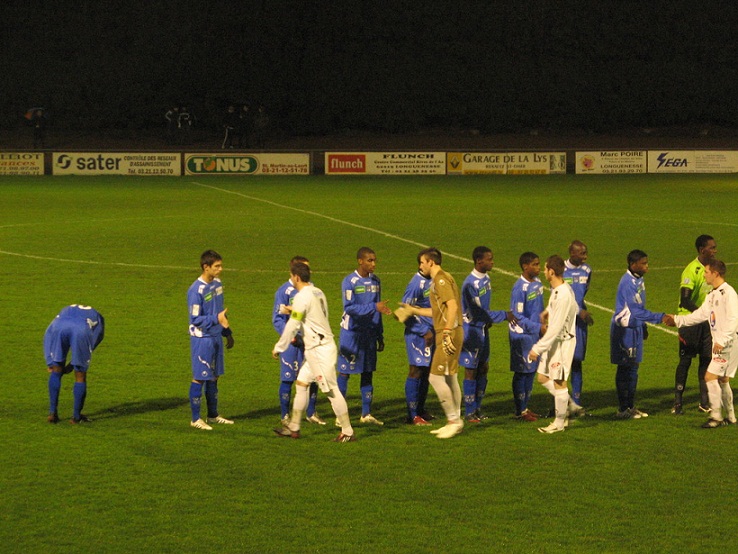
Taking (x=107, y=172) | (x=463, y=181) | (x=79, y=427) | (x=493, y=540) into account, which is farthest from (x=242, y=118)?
(x=493, y=540)

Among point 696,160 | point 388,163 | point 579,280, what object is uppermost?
point 696,160

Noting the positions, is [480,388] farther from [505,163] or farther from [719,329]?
[505,163]

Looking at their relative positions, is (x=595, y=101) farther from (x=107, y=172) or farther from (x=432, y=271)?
(x=432, y=271)

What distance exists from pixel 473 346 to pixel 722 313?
2429 millimetres

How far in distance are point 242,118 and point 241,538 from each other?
170 feet

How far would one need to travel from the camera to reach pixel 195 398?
11648 millimetres

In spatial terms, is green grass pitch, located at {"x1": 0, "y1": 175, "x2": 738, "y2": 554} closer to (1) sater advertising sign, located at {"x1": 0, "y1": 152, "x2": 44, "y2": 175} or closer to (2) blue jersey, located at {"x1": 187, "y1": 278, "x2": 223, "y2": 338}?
(2) blue jersey, located at {"x1": 187, "y1": 278, "x2": 223, "y2": 338}

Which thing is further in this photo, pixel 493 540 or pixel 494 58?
pixel 494 58

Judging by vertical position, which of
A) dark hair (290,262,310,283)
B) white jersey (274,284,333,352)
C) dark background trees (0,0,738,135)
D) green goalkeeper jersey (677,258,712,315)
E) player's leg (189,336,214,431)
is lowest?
player's leg (189,336,214,431)

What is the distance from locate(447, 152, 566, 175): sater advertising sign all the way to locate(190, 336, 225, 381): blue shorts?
43.1 meters

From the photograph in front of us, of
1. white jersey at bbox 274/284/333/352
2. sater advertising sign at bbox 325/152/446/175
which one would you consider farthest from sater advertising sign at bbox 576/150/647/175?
white jersey at bbox 274/284/333/352

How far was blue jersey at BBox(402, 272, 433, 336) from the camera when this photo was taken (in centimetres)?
1163

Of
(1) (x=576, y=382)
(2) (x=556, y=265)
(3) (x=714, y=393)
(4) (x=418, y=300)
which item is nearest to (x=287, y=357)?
(4) (x=418, y=300)

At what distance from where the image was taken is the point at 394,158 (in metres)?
54.0
